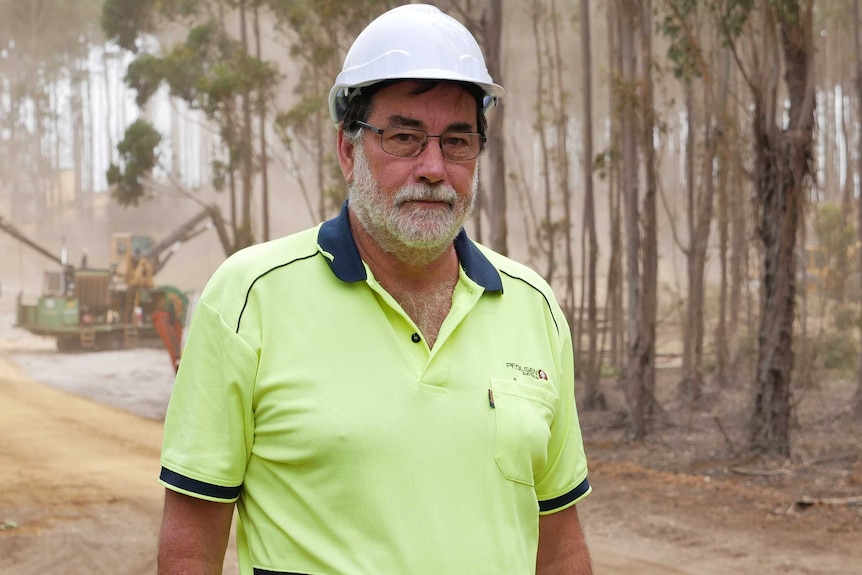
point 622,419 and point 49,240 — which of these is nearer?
point 622,419

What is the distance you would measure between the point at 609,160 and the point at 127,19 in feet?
58.7

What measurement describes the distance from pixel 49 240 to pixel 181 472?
2551 inches

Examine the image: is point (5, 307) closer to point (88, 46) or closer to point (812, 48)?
point (88, 46)

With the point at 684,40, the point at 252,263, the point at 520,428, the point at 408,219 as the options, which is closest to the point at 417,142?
the point at 408,219

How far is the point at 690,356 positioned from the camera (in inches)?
660

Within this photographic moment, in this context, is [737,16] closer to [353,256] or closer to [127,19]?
[353,256]

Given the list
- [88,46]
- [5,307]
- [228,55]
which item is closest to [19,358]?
[228,55]

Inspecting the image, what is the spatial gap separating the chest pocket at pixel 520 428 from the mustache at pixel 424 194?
350 mm

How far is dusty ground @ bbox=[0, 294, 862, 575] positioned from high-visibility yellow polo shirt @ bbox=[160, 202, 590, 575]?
583 centimetres

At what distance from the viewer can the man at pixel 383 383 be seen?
1.80m

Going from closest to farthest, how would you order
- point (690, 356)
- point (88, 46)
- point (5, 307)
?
point (690, 356)
point (5, 307)
point (88, 46)

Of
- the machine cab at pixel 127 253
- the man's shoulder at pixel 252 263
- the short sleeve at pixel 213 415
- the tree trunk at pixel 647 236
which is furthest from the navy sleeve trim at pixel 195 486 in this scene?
the machine cab at pixel 127 253

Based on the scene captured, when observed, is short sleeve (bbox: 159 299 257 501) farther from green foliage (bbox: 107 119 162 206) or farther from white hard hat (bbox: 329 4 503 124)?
green foliage (bbox: 107 119 162 206)

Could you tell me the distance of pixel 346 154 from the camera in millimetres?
2180
